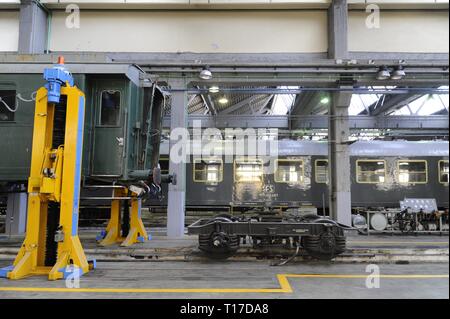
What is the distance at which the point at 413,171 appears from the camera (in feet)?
39.6

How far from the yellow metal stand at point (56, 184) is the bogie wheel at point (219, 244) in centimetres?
213

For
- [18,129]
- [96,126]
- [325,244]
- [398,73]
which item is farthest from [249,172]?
[18,129]

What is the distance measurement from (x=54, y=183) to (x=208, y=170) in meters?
8.00

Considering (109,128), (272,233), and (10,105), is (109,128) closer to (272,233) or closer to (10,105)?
(10,105)

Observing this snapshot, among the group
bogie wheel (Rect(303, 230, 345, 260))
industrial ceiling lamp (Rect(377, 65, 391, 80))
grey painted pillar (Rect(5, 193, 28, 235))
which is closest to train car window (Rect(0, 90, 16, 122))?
grey painted pillar (Rect(5, 193, 28, 235))

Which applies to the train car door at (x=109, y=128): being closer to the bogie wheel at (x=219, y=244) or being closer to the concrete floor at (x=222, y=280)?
the concrete floor at (x=222, y=280)

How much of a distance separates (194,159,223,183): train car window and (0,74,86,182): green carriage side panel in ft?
22.7

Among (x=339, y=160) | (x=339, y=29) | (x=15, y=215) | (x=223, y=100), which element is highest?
(x=339, y=29)

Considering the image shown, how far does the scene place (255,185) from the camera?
12.4m

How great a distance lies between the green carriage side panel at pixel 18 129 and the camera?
598 cm

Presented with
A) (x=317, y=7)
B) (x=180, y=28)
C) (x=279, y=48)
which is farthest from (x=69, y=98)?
(x=317, y=7)

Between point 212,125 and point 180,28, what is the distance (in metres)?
6.92

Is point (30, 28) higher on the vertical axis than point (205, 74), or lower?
higher

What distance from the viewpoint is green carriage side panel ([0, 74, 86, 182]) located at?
5977mm
